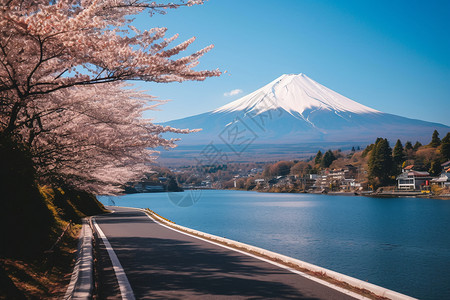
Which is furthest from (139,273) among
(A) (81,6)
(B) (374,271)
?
(B) (374,271)

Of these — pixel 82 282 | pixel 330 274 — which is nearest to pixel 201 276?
pixel 82 282

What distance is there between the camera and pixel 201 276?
702 centimetres

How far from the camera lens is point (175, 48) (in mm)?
5832

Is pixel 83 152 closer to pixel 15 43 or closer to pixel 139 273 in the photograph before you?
pixel 139 273

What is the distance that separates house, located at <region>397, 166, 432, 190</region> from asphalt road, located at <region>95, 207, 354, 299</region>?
256 ft

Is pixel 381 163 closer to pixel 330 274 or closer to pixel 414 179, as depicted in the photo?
pixel 414 179

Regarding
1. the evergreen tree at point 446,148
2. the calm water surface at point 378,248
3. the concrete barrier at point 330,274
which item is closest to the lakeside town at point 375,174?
the evergreen tree at point 446,148

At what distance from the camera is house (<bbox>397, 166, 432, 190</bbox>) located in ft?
250

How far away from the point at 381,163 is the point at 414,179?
755cm

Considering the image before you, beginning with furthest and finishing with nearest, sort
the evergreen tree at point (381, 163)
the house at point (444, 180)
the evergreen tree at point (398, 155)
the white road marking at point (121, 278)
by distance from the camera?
the evergreen tree at point (398, 155)
the evergreen tree at point (381, 163)
the house at point (444, 180)
the white road marking at point (121, 278)

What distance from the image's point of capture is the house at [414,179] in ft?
250

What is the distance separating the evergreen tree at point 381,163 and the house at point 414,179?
383 centimetres

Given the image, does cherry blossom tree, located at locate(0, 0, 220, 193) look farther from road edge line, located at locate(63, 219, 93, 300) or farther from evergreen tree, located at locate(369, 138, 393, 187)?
evergreen tree, located at locate(369, 138, 393, 187)

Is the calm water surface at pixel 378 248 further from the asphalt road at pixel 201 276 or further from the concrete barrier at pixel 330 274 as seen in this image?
the asphalt road at pixel 201 276
